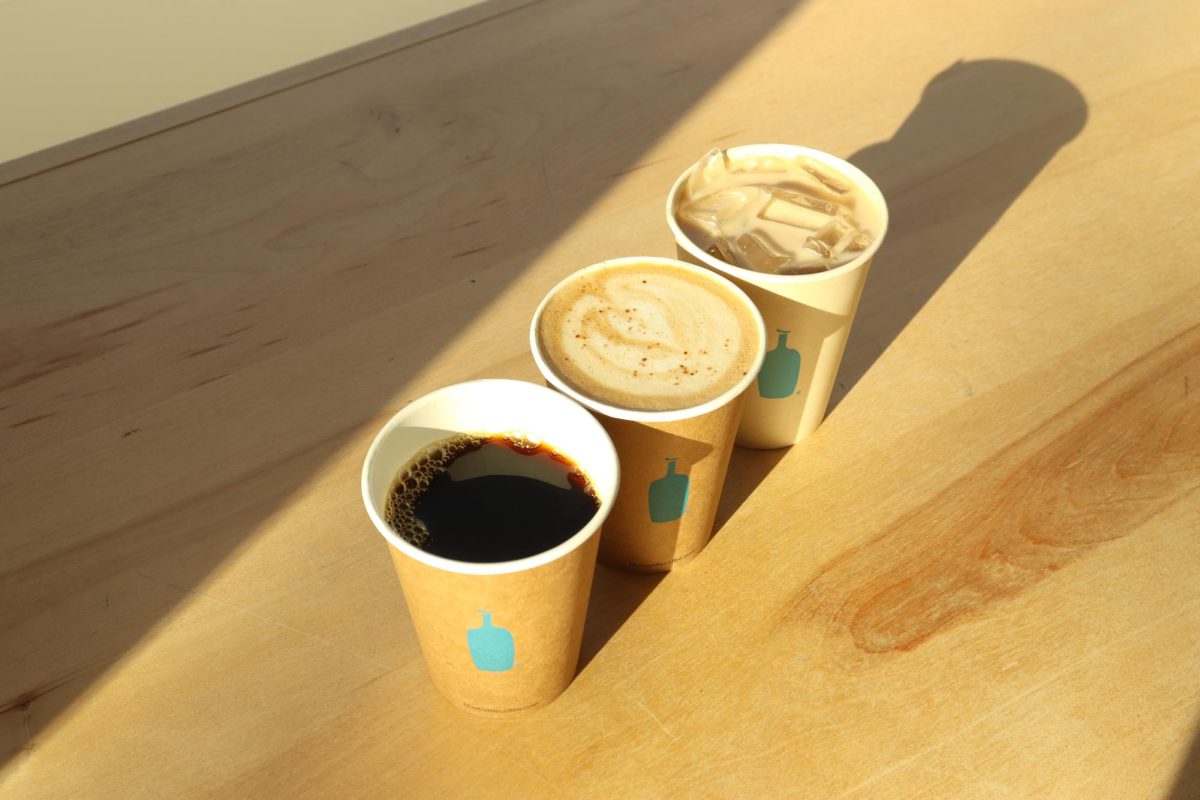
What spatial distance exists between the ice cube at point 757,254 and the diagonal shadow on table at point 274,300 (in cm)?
23

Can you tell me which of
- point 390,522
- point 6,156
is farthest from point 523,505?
point 6,156

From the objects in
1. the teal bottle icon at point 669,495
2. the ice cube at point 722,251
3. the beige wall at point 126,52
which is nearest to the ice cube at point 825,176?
the ice cube at point 722,251

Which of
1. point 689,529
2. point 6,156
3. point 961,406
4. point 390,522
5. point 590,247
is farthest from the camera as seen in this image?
point 6,156

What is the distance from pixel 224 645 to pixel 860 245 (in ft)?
1.65

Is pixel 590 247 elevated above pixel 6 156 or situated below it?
above

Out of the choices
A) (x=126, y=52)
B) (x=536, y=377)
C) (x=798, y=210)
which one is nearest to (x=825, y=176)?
(x=798, y=210)

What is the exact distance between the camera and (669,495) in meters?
0.70

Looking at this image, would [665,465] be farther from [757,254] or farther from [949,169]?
[949,169]

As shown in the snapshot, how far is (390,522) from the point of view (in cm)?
62

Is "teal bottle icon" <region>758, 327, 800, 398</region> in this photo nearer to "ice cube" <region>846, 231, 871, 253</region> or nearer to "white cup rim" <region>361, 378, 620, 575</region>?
"ice cube" <region>846, 231, 871, 253</region>

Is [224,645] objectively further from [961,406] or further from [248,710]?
[961,406]

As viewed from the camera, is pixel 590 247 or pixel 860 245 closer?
pixel 860 245

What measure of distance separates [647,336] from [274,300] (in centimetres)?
39

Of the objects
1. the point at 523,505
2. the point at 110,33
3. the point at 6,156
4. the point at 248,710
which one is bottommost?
the point at 6,156
